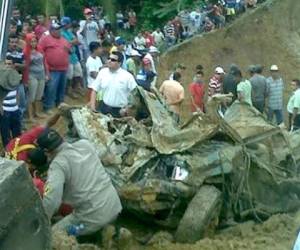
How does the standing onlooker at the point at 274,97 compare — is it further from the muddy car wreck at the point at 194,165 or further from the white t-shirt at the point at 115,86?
the muddy car wreck at the point at 194,165

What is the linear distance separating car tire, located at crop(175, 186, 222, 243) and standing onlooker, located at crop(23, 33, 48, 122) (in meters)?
5.40

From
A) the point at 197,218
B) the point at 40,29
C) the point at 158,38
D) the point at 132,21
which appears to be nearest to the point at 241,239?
the point at 197,218

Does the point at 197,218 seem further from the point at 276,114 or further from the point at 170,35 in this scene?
the point at 170,35

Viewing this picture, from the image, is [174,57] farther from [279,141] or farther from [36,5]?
[279,141]

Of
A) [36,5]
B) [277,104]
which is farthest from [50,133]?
[36,5]

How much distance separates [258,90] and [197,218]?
27.0ft

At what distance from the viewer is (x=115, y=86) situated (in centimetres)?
1354

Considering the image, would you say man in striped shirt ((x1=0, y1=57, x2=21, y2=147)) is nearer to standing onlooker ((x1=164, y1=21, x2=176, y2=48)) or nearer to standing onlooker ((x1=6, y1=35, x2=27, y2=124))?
standing onlooker ((x1=6, y1=35, x2=27, y2=124))

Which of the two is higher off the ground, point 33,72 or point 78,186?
point 33,72

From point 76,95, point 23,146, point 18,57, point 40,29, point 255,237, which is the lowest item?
point 255,237

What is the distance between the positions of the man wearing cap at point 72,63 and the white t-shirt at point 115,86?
11.8ft

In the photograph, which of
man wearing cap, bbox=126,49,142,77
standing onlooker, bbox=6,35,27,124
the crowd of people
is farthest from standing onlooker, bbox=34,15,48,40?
standing onlooker, bbox=6,35,27,124

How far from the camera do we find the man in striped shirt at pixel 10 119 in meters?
13.3

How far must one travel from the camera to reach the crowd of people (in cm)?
856
